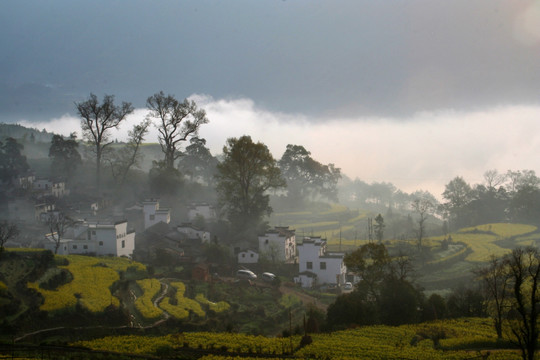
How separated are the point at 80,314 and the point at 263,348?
9.86 meters

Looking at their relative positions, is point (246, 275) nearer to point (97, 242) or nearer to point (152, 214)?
point (97, 242)

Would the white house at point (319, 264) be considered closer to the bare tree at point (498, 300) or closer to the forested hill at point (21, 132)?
the bare tree at point (498, 300)

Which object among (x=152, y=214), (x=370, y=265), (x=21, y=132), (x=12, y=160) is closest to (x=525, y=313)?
(x=370, y=265)

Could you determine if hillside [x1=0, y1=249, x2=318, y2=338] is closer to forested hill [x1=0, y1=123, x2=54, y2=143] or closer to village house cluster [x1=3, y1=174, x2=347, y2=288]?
village house cluster [x1=3, y1=174, x2=347, y2=288]

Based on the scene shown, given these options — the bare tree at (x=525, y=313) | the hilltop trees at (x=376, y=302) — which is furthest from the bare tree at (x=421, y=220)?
the hilltop trees at (x=376, y=302)

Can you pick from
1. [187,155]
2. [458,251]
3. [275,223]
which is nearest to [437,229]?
[458,251]

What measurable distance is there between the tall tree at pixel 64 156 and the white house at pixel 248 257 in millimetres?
29534

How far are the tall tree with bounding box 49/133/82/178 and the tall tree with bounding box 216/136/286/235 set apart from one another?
2270cm

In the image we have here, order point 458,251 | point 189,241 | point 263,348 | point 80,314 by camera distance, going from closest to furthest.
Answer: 1. point 263,348
2. point 80,314
3. point 189,241
4. point 458,251

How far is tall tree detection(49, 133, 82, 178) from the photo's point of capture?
5844cm

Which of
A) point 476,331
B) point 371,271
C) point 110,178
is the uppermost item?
point 110,178

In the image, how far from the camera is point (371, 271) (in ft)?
98.5

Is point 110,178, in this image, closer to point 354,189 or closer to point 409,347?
point 409,347

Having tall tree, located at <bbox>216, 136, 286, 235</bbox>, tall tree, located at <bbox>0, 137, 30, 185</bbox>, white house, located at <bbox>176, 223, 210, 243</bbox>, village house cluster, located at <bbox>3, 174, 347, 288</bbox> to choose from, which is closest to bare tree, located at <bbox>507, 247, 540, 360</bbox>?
village house cluster, located at <bbox>3, 174, 347, 288</bbox>
